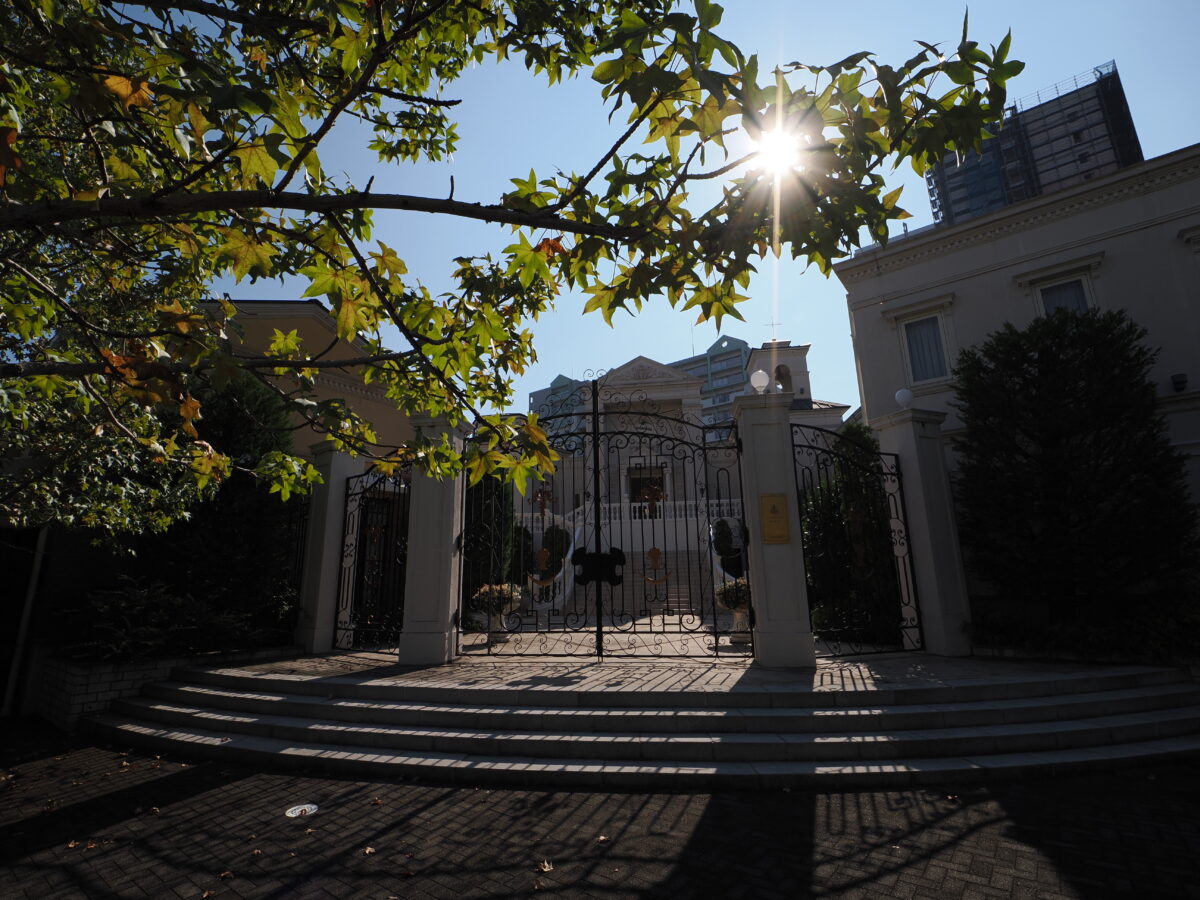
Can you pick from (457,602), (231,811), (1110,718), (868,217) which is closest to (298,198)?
(868,217)

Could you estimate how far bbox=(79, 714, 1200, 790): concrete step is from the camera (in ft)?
14.5

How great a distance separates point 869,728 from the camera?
5203 millimetres

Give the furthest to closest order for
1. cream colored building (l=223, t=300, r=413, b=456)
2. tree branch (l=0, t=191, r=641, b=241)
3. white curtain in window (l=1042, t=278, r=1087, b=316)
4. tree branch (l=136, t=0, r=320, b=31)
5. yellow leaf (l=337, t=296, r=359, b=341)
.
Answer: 1. cream colored building (l=223, t=300, r=413, b=456)
2. white curtain in window (l=1042, t=278, r=1087, b=316)
3. yellow leaf (l=337, t=296, r=359, b=341)
4. tree branch (l=0, t=191, r=641, b=241)
5. tree branch (l=136, t=0, r=320, b=31)

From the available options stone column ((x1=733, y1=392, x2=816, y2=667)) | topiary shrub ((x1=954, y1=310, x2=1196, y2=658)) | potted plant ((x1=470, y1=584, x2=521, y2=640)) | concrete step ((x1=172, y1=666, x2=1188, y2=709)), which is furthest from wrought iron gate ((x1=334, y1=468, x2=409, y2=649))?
topiary shrub ((x1=954, y1=310, x2=1196, y2=658))

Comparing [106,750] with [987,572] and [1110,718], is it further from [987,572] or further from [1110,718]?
[987,572]

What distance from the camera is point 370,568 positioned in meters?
10.4

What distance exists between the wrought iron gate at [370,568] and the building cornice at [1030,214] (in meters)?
12.6

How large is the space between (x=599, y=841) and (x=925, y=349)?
45.9ft

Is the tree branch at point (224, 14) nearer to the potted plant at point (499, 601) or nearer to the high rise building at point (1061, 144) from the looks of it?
the potted plant at point (499, 601)

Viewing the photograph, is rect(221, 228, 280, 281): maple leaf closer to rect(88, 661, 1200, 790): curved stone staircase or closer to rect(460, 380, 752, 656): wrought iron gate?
rect(460, 380, 752, 656): wrought iron gate

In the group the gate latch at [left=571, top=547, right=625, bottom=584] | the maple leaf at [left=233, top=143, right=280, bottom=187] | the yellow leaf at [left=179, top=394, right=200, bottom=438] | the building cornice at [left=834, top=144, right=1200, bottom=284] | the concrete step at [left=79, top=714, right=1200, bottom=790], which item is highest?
the building cornice at [left=834, top=144, right=1200, bottom=284]

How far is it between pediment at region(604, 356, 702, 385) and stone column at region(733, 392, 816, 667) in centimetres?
2261

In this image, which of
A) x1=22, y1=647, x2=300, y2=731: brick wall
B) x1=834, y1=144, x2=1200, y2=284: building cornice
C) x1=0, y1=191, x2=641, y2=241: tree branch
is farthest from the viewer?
x1=834, y1=144, x2=1200, y2=284: building cornice

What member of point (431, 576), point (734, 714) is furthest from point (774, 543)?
point (431, 576)
